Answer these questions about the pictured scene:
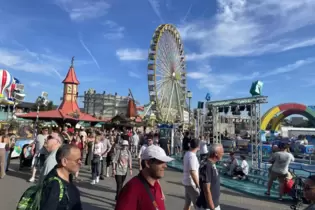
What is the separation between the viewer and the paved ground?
245 inches

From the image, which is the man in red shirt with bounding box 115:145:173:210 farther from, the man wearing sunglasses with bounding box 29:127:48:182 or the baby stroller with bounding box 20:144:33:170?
the baby stroller with bounding box 20:144:33:170

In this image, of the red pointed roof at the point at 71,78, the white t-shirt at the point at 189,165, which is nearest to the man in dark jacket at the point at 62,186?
the white t-shirt at the point at 189,165

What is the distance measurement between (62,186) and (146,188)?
0.65 meters

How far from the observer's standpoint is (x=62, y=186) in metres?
2.15

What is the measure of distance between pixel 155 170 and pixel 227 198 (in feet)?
19.3

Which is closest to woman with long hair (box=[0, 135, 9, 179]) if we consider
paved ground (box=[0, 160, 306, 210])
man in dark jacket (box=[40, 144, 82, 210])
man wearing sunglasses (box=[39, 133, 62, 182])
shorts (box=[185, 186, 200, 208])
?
paved ground (box=[0, 160, 306, 210])

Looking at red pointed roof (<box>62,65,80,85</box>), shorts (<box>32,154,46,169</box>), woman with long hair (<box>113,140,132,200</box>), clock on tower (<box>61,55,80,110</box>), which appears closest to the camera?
woman with long hair (<box>113,140,132,200</box>)

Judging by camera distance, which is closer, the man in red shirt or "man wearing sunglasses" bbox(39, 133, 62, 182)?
the man in red shirt

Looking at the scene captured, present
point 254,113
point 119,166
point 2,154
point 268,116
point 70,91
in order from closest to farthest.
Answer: point 119,166
point 2,154
point 254,113
point 70,91
point 268,116

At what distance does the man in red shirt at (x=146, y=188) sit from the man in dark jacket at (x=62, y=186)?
1.37ft

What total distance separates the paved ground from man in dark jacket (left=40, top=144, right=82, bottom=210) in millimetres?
3936

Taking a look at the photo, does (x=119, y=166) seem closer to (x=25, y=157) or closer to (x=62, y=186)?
(x=62, y=186)

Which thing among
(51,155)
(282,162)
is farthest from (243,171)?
(51,155)

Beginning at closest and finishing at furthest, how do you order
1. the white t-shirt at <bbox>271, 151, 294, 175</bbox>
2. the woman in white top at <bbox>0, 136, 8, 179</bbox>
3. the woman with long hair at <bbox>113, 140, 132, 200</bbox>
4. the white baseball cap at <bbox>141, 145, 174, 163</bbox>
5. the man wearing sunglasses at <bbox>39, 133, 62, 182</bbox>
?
1. the white baseball cap at <bbox>141, 145, 174, 163</bbox>
2. the man wearing sunglasses at <bbox>39, 133, 62, 182</bbox>
3. the woman with long hair at <bbox>113, 140, 132, 200</bbox>
4. the white t-shirt at <bbox>271, 151, 294, 175</bbox>
5. the woman in white top at <bbox>0, 136, 8, 179</bbox>
